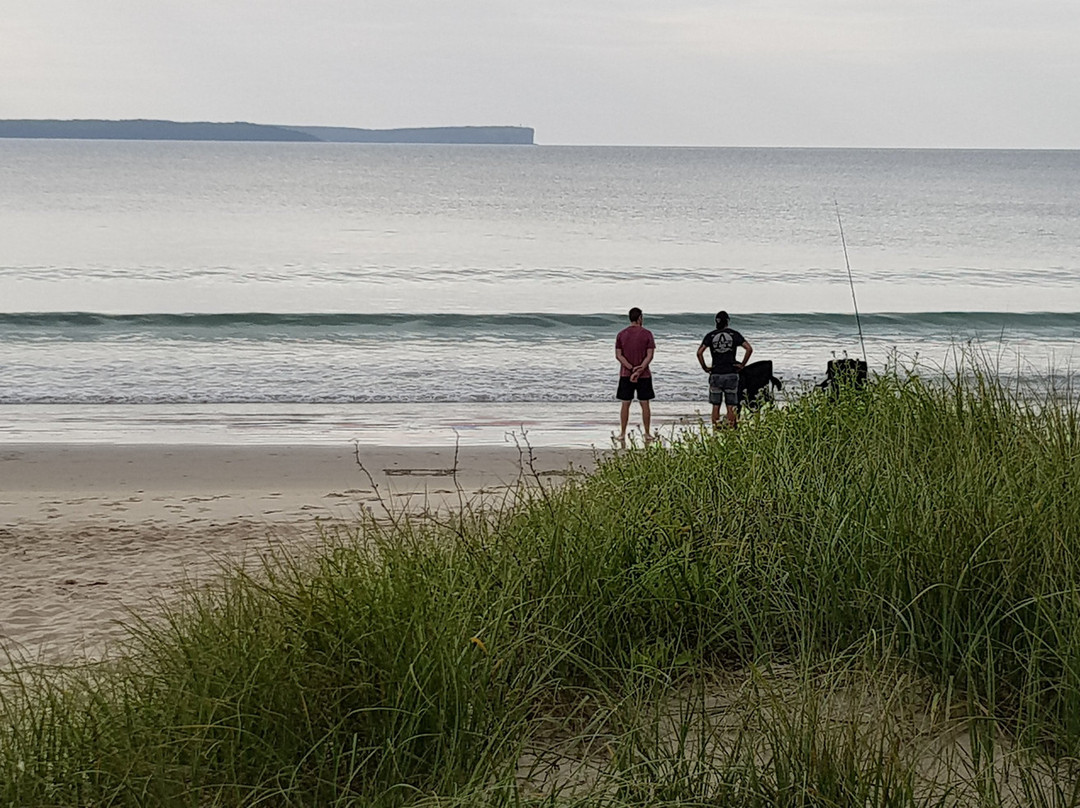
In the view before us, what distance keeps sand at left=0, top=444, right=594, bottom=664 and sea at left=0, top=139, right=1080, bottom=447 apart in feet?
3.66

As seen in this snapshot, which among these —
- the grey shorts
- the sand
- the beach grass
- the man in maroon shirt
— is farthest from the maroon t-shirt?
the beach grass

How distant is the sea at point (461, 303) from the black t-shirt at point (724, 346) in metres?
0.77

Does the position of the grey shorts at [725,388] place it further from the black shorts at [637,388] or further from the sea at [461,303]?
the black shorts at [637,388]

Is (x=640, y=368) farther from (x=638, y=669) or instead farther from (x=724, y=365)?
(x=638, y=669)

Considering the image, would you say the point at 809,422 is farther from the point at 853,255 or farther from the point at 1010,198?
the point at 1010,198

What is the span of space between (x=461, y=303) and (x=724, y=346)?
2131cm

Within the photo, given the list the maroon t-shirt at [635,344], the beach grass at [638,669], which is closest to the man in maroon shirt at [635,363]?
the maroon t-shirt at [635,344]

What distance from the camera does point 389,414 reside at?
17.7m

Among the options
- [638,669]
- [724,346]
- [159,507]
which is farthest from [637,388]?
[638,669]

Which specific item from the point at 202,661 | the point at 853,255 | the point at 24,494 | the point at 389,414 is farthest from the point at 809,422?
the point at 853,255

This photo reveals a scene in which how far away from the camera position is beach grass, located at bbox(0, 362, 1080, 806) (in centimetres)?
337

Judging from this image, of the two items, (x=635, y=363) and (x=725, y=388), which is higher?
(x=635, y=363)

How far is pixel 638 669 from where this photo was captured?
413 cm

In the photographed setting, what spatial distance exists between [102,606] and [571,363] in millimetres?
16966
